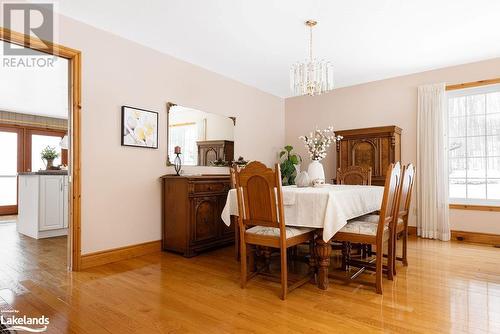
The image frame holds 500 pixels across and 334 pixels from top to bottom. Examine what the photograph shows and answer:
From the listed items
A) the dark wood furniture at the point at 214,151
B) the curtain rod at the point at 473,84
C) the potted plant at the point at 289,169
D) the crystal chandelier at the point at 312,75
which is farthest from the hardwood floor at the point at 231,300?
the potted plant at the point at 289,169

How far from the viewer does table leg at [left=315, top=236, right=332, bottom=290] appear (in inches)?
99.0

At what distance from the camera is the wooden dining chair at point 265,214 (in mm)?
2299

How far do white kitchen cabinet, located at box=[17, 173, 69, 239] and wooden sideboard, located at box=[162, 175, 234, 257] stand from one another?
1.96 metres

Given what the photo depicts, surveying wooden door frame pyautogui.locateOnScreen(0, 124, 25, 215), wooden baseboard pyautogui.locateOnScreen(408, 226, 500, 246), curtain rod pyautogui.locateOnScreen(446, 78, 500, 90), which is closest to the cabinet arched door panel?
wooden baseboard pyautogui.locateOnScreen(408, 226, 500, 246)

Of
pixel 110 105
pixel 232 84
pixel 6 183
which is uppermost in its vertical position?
pixel 232 84

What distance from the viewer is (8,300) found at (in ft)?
7.43

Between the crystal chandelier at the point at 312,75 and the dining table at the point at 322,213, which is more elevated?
the crystal chandelier at the point at 312,75

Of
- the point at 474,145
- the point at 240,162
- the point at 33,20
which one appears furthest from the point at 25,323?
the point at 474,145

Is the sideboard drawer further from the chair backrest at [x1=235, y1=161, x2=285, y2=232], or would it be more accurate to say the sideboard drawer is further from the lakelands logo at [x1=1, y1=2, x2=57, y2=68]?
the lakelands logo at [x1=1, y1=2, x2=57, y2=68]

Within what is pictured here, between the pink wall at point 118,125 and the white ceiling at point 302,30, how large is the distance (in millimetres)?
190

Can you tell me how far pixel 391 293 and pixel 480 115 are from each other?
Result: 346cm

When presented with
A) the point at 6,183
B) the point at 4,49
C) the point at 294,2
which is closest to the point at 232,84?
the point at 294,2

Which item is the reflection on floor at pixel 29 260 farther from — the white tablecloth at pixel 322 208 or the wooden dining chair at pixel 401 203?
the wooden dining chair at pixel 401 203

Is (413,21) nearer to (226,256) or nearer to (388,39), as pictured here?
(388,39)
